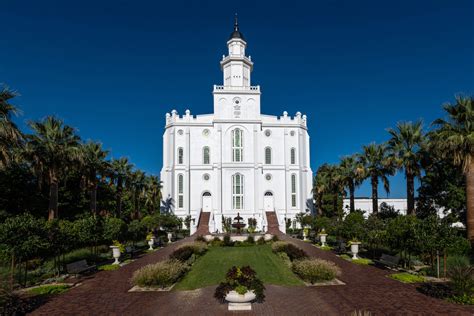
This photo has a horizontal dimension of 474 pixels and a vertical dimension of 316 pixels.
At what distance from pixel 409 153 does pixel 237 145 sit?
25.2 meters

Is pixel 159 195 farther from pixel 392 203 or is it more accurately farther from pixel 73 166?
pixel 392 203

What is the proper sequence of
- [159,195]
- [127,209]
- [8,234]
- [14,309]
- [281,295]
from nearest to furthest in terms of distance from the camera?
[14,309] → [281,295] → [8,234] → [159,195] → [127,209]

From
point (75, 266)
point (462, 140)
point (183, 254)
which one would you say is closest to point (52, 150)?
point (75, 266)

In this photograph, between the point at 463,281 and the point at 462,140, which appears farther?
the point at 462,140

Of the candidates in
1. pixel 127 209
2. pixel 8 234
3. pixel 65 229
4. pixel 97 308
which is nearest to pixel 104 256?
pixel 65 229

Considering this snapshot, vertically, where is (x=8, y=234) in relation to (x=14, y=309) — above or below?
above

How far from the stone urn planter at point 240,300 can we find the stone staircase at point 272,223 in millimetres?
32360

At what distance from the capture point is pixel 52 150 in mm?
23969

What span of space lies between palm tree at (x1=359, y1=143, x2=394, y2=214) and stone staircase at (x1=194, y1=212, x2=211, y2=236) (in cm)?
1919

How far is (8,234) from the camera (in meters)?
14.5

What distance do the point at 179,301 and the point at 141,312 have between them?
4.76 feet

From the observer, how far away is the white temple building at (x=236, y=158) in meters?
47.2

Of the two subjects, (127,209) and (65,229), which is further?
(127,209)

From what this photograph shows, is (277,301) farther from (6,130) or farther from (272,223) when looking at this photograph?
(272,223)
